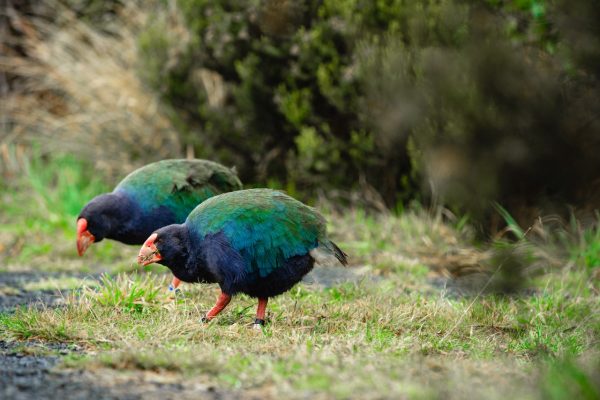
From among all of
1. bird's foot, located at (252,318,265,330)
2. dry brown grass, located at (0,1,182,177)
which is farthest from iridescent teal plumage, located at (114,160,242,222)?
dry brown grass, located at (0,1,182,177)

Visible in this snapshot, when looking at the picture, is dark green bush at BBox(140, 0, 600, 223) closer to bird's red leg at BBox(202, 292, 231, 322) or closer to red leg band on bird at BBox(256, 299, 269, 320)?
red leg band on bird at BBox(256, 299, 269, 320)

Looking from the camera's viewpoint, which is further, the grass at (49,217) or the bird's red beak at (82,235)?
the grass at (49,217)

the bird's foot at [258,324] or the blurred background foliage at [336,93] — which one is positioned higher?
the blurred background foliage at [336,93]

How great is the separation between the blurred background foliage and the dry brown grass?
0.08ft

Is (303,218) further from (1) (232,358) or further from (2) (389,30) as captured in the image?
(2) (389,30)

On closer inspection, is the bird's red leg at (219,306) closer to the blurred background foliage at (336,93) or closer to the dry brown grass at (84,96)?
the blurred background foliage at (336,93)

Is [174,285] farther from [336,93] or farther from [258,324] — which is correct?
[336,93]

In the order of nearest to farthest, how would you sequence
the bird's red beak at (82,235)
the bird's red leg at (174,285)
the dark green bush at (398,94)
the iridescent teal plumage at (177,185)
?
1. the dark green bush at (398,94)
2. the bird's red leg at (174,285)
3. the iridescent teal plumage at (177,185)
4. the bird's red beak at (82,235)

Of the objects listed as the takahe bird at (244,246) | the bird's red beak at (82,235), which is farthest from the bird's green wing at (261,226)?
the bird's red beak at (82,235)

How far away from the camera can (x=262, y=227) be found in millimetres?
4359

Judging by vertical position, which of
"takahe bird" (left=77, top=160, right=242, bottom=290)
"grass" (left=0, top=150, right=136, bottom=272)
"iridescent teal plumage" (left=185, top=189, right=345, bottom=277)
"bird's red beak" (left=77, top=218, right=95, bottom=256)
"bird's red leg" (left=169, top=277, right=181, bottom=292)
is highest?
"iridescent teal plumage" (left=185, top=189, right=345, bottom=277)

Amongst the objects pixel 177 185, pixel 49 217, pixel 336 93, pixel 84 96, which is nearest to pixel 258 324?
pixel 177 185

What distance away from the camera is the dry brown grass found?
31.0 feet

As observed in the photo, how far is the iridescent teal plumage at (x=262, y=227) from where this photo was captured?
4.33 m
